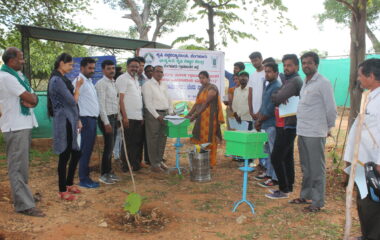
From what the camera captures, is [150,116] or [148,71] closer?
[150,116]

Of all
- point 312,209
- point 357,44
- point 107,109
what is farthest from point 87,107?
point 357,44

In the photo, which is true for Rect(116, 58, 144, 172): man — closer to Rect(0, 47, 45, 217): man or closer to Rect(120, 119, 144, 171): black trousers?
Rect(120, 119, 144, 171): black trousers

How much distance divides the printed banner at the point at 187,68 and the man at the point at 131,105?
1.83 m

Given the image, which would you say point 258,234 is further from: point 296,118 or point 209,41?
point 209,41

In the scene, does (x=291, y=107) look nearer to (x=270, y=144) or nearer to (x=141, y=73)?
(x=270, y=144)

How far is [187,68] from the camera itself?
723 cm

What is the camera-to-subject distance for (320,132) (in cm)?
362

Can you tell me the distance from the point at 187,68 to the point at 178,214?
411 cm

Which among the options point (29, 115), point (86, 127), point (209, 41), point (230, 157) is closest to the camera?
point (29, 115)

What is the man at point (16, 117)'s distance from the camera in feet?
10.9

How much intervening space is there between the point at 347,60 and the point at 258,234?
473 inches

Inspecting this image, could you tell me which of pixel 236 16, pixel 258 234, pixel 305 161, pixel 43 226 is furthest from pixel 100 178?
pixel 236 16

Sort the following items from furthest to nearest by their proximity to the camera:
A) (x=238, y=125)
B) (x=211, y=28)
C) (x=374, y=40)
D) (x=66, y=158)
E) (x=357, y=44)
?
(x=374, y=40) < (x=211, y=28) < (x=238, y=125) < (x=357, y=44) < (x=66, y=158)

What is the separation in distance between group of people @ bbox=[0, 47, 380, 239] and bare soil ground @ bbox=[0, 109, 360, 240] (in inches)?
8.5
